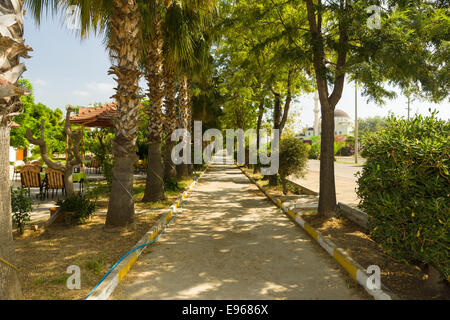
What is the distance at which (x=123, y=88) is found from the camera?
6.74 metres

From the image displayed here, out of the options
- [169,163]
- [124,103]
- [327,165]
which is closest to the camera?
[124,103]

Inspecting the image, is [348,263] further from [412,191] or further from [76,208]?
[76,208]

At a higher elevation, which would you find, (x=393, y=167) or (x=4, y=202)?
(x=393, y=167)

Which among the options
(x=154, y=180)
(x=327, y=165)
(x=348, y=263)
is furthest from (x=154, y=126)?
(x=348, y=263)

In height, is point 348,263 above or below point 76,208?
below

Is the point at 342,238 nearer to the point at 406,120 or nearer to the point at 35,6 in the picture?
the point at 406,120

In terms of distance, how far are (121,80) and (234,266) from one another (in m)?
4.69

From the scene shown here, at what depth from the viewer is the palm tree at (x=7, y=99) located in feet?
9.72

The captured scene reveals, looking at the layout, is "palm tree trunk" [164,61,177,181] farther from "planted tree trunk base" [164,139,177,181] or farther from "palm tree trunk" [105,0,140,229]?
"palm tree trunk" [105,0,140,229]

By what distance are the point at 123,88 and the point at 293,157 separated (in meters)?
6.83

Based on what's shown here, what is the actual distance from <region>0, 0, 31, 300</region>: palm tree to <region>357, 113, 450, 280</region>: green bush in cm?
423

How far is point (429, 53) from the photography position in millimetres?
6418

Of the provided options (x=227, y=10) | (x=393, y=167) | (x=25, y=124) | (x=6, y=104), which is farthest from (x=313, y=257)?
(x=25, y=124)

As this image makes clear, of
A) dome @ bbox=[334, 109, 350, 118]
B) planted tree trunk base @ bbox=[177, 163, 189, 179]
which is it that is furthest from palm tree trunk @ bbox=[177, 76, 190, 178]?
dome @ bbox=[334, 109, 350, 118]
